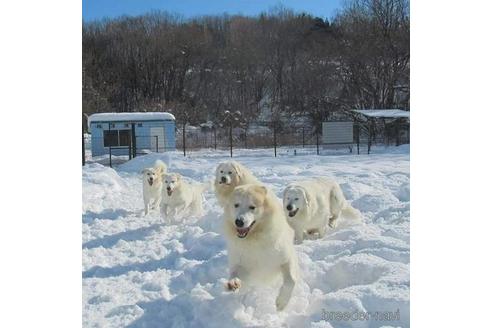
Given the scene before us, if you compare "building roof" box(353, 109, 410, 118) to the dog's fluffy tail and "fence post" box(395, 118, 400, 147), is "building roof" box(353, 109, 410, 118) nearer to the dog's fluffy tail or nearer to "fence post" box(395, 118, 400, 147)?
"fence post" box(395, 118, 400, 147)

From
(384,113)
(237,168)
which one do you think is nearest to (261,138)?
(237,168)

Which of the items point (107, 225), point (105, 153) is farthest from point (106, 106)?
point (105, 153)

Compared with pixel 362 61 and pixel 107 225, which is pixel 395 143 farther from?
pixel 107 225

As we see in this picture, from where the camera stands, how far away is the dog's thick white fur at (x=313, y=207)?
18.6ft

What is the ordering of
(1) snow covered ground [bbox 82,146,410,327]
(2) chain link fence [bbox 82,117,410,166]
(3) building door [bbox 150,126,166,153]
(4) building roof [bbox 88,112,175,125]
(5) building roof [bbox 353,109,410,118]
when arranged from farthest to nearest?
(3) building door [bbox 150,126,166,153]
(2) chain link fence [bbox 82,117,410,166]
(4) building roof [bbox 88,112,175,125]
(5) building roof [bbox 353,109,410,118]
(1) snow covered ground [bbox 82,146,410,327]

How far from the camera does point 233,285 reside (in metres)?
3.73

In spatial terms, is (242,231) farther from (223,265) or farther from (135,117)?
(135,117)

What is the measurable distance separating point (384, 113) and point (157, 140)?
4.06m

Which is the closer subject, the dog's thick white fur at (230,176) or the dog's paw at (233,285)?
the dog's paw at (233,285)

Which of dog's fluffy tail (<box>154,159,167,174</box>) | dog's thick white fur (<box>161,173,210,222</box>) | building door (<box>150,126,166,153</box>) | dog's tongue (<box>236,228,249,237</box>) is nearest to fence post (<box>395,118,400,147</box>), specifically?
dog's tongue (<box>236,228,249,237</box>)

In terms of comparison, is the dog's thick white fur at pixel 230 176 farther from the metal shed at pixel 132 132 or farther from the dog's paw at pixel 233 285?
the dog's paw at pixel 233 285

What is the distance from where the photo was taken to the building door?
7347 mm

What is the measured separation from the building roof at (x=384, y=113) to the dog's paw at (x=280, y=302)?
165 cm

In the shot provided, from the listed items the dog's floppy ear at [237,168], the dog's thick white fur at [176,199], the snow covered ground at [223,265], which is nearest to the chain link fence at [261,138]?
the snow covered ground at [223,265]
